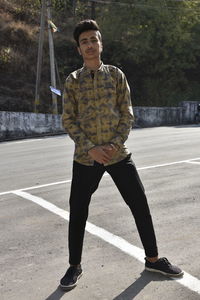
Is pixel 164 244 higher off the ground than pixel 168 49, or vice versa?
pixel 168 49

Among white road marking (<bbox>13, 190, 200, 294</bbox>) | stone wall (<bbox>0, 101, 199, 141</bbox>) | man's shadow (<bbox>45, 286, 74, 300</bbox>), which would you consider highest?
stone wall (<bbox>0, 101, 199, 141</bbox>)

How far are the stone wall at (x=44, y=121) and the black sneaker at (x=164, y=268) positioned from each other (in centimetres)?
1738

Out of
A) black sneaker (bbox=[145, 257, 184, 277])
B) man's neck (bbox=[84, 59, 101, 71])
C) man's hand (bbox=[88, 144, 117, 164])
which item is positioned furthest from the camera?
black sneaker (bbox=[145, 257, 184, 277])

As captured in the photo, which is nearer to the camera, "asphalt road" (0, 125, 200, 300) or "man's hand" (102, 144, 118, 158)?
"man's hand" (102, 144, 118, 158)

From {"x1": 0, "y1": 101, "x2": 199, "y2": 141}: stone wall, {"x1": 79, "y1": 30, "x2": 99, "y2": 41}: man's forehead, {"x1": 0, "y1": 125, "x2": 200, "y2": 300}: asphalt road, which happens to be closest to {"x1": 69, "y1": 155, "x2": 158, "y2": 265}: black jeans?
{"x1": 0, "y1": 125, "x2": 200, "y2": 300}: asphalt road

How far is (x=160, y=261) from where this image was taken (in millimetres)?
3889

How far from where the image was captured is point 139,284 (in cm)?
374

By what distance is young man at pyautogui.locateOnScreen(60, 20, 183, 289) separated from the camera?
11.8 ft

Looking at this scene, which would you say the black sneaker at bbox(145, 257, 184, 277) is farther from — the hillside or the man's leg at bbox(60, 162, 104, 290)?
the hillside

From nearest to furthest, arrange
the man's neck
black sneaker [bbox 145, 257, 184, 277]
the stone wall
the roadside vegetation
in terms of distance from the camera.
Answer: the man's neck < black sneaker [bbox 145, 257, 184, 277] < the stone wall < the roadside vegetation

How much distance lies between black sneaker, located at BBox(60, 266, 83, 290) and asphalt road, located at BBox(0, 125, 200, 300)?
0.20 feet

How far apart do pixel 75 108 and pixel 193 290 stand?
5.74 feet

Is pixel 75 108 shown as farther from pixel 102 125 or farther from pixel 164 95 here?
pixel 164 95

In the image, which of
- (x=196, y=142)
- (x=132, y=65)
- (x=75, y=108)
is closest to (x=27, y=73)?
(x=132, y=65)
